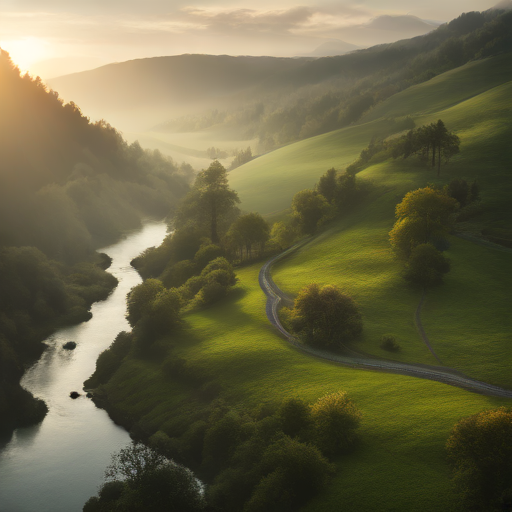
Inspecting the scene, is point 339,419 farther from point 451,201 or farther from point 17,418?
point 451,201

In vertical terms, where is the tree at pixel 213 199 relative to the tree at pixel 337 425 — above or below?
above

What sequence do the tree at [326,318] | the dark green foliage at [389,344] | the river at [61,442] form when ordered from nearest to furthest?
1. the river at [61,442]
2. the dark green foliage at [389,344]
3. the tree at [326,318]

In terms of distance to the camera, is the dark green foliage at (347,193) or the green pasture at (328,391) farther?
the dark green foliage at (347,193)

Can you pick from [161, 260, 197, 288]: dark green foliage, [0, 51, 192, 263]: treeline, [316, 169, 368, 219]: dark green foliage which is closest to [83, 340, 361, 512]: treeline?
[161, 260, 197, 288]: dark green foliage

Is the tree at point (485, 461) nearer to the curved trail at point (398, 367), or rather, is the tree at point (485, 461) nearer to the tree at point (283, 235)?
the curved trail at point (398, 367)

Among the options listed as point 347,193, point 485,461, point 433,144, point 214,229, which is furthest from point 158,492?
point 433,144

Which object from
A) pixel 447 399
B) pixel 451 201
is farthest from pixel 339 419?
pixel 451 201

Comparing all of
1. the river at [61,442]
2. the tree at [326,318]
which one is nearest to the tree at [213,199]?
the river at [61,442]

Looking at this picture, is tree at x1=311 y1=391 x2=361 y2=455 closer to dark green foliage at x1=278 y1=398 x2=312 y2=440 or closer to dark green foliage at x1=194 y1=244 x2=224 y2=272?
dark green foliage at x1=278 y1=398 x2=312 y2=440
